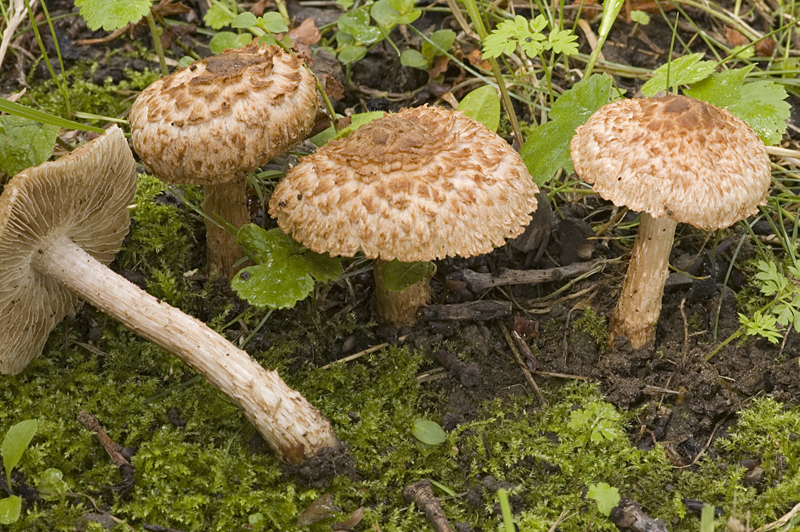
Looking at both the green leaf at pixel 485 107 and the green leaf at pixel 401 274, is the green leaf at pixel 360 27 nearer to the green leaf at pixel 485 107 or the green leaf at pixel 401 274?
the green leaf at pixel 485 107

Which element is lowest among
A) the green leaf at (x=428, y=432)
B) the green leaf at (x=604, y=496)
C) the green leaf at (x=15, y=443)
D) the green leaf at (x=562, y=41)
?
the green leaf at (x=428, y=432)

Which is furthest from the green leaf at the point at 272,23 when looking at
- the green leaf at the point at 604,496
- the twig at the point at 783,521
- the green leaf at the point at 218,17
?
the twig at the point at 783,521

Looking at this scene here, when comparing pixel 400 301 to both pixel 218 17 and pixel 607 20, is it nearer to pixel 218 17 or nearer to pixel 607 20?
pixel 607 20

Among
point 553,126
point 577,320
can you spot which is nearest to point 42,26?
point 553,126

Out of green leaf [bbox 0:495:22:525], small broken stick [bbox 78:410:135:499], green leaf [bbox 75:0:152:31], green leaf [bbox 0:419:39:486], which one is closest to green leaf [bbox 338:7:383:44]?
green leaf [bbox 75:0:152:31]

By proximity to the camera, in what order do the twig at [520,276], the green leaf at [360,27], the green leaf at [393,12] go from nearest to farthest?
1. the twig at [520,276]
2. the green leaf at [393,12]
3. the green leaf at [360,27]

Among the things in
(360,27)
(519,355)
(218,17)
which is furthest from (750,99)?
(218,17)

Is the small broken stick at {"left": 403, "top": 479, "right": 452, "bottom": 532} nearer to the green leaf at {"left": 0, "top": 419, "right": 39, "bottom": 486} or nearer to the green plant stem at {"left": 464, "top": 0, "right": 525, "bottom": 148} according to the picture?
the green leaf at {"left": 0, "top": 419, "right": 39, "bottom": 486}
